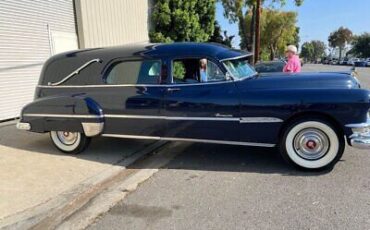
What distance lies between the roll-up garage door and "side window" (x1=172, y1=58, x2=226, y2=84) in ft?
19.1

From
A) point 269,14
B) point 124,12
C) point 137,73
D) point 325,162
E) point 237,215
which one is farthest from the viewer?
point 269,14

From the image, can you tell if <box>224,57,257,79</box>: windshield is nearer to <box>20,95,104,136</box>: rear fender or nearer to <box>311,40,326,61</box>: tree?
<box>20,95,104,136</box>: rear fender

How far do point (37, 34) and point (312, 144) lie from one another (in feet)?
27.8

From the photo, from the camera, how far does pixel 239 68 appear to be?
602 centimetres

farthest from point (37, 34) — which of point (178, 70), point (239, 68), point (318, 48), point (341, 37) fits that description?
point (318, 48)

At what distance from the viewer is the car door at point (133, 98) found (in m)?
6.00

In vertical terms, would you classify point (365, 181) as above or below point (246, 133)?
below

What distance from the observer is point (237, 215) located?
13.7 feet

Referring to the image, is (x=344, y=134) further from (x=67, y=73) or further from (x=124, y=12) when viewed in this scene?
(x=124, y=12)

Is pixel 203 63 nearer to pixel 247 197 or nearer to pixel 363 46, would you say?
pixel 247 197

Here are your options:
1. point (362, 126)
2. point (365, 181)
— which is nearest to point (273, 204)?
point (365, 181)

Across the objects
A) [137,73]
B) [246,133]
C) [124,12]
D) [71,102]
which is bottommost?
[246,133]

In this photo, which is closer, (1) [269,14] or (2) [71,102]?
(2) [71,102]

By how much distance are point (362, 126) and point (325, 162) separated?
689 mm
